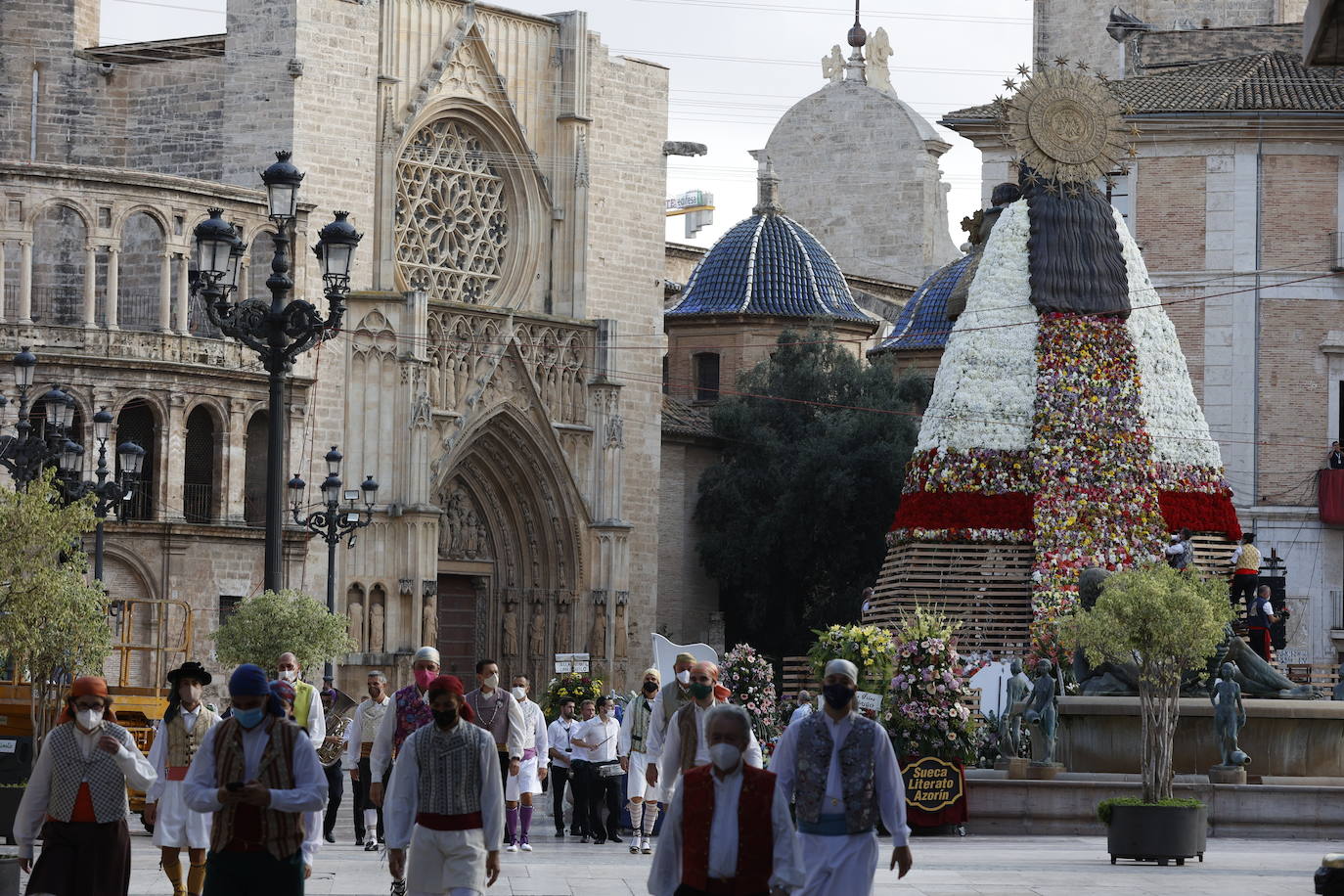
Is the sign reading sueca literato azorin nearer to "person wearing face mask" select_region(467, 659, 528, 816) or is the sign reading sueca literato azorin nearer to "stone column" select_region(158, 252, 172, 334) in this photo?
"person wearing face mask" select_region(467, 659, 528, 816)

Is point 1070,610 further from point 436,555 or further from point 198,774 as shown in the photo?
point 436,555

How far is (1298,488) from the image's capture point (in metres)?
44.6

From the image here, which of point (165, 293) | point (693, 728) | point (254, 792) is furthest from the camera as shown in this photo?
point (165, 293)

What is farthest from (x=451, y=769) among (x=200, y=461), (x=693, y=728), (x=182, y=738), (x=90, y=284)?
(x=200, y=461)

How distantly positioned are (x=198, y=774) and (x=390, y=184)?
36636 millimetres

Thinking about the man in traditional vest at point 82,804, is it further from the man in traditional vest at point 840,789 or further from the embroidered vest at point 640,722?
the embroidered vest at point 640,722

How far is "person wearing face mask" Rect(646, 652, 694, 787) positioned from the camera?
1669cm

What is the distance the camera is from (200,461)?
4406 cm

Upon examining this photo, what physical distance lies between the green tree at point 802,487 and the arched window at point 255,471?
35.3 feet

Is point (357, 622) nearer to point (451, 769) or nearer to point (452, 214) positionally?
point (452, 214)

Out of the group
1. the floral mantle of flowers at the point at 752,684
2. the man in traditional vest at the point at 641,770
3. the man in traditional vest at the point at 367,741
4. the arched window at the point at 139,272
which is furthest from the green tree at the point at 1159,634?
the arched window at the point at 139,272

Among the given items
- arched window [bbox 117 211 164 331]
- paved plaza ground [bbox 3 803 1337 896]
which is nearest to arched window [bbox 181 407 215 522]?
arched window [bbox 117 211 164 331]

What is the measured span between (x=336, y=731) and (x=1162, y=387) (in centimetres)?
1116

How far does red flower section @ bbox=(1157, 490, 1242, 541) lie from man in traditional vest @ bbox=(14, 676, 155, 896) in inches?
759
